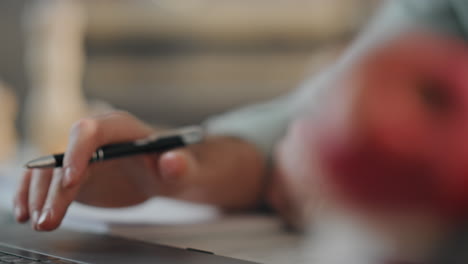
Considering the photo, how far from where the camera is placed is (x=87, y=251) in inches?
10.2

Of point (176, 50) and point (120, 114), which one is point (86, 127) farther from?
point (176, 50)

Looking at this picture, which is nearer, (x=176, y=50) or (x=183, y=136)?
(x=183, y=136)

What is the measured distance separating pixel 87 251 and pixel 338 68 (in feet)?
0.66

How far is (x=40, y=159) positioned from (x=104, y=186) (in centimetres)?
7

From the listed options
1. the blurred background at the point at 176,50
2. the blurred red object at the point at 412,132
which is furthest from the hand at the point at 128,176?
the blurred background at the point at 176,50

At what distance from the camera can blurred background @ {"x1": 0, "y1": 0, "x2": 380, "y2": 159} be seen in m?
1.63

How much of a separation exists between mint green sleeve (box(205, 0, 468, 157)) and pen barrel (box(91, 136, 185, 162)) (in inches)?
3.9

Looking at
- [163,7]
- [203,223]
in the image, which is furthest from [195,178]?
[163,7]

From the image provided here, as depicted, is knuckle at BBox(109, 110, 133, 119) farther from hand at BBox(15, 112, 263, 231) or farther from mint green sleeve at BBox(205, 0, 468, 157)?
mint green sleeve at BBox(205, 0, 468, 157)

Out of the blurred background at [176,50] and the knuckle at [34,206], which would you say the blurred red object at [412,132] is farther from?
the blurred background at [176,50]

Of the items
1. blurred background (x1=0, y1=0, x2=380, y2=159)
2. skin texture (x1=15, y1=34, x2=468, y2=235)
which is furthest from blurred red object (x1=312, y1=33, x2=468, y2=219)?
blurred background (x1=0, y1=0, x2=380, y2=159)

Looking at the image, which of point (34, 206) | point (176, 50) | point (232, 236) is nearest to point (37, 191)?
point (34, 206)

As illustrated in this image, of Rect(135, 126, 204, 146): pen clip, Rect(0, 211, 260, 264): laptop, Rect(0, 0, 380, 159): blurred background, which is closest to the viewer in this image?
Rect(0, 211, 260, 264): laptop

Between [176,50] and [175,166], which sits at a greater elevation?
[176,50]
